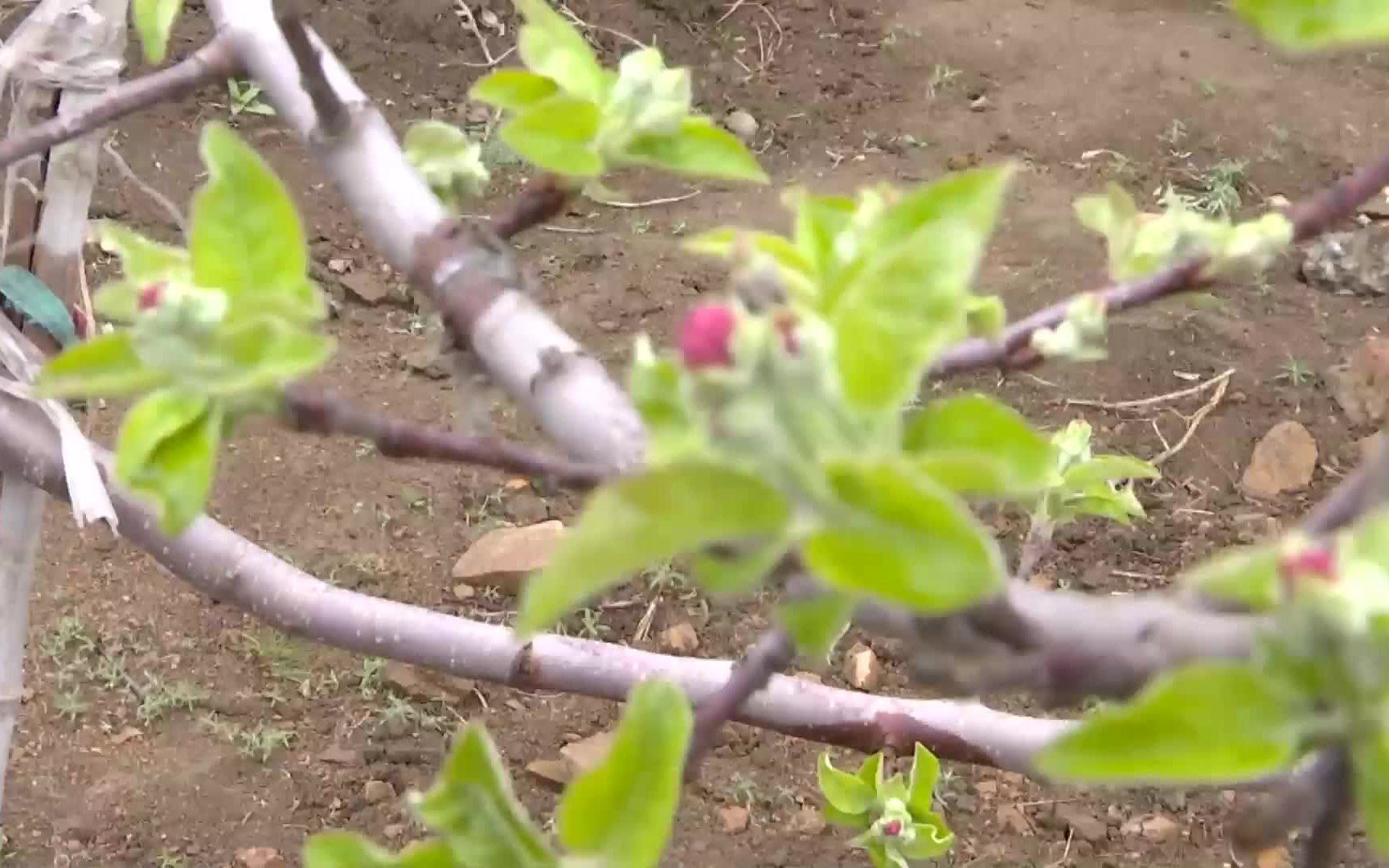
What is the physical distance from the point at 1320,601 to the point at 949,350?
303 mm

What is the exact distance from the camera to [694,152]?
1.92ft

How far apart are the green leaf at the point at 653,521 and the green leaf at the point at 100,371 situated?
218 mm

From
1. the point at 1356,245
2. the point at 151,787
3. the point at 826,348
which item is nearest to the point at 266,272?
the point at 826,348

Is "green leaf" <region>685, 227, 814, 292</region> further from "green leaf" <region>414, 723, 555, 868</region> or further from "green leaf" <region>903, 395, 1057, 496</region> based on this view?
"green leaf" <region>414, 723, 555, 868</region>

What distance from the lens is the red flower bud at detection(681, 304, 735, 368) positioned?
0.29 meters

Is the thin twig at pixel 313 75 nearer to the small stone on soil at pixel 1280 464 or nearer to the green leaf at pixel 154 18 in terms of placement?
the green leaf at pixel 154 18

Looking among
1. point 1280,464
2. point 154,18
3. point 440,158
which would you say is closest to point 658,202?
point 1280,464

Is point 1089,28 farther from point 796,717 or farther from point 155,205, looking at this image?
point 796,717

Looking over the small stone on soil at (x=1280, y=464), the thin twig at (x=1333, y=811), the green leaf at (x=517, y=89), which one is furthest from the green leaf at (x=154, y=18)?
the small stone on soil at (x=1280, y=464)

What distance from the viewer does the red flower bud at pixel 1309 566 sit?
281 mm

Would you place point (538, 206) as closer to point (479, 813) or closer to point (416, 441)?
point (416, 441)

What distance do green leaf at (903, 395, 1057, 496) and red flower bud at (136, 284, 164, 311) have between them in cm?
23

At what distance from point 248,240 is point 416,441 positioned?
0.09 meters

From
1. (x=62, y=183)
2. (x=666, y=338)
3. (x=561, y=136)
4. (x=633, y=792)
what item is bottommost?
(x=666, y=338)
